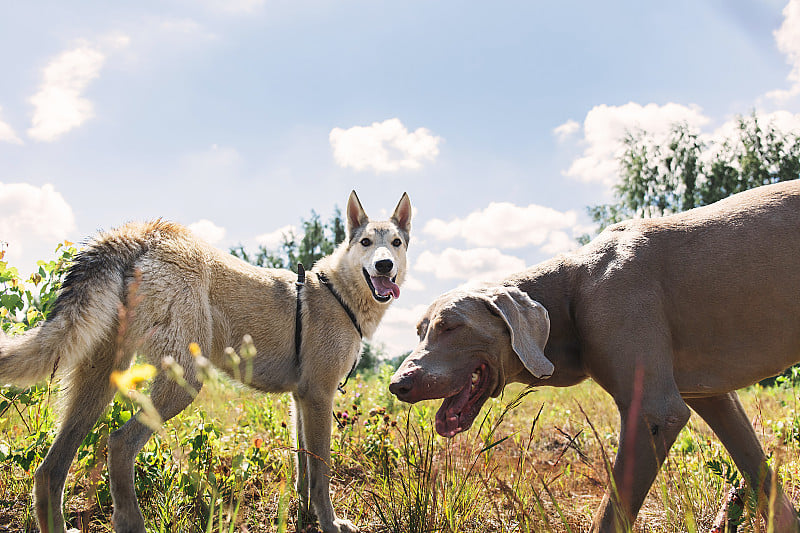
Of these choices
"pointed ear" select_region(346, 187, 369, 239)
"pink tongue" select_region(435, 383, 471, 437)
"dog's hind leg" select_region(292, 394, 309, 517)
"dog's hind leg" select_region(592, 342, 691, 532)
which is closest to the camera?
"dog's hind leg" select_region(592, 342, 691, 532)

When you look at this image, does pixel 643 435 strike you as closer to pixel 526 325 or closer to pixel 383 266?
pixel 526 325

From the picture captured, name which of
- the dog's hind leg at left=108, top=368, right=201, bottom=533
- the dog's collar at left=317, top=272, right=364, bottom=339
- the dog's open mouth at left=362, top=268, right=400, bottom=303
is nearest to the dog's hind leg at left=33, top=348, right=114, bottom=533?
the dog's hind leg at left=108, top=368, right=201, bottom=533

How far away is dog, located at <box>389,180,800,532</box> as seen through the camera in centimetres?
253

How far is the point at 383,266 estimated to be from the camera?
517 centimetres

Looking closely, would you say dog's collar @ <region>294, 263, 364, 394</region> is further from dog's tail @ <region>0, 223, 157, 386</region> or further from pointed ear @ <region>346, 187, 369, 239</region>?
dog's tail @ <region>0, 223, 157, 386</region>

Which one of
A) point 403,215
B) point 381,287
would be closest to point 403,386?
point 381,287

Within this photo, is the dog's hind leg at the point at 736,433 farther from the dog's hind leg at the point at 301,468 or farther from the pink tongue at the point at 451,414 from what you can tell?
the dog's hind leg at the point at 301,468

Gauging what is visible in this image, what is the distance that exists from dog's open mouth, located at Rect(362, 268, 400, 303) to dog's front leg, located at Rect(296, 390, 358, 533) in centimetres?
121

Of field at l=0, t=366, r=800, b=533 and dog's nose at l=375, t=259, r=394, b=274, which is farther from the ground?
dog's nose at l=375, t=259, r=394, b=274

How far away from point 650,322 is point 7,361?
129 inches

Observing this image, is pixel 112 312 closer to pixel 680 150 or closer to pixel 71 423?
pixel 71 423

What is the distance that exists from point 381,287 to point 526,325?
2.63 m

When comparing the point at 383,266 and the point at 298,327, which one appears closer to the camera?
the point at 298,327

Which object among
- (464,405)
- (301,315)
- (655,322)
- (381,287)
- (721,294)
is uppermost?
(381,287)
